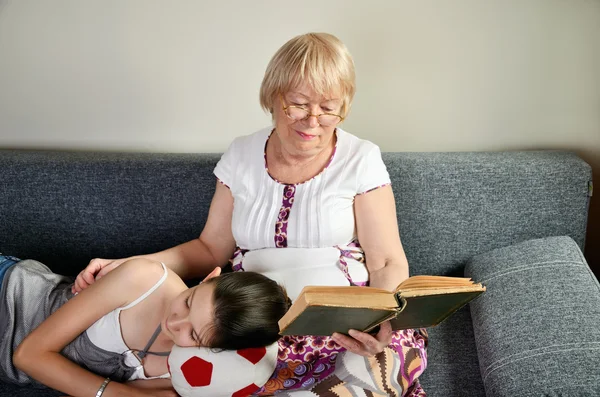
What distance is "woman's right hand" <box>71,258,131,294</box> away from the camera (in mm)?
1698

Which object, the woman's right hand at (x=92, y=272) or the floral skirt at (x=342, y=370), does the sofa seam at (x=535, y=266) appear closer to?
the floral skirt at (x=342, y=370)

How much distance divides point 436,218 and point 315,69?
676mm

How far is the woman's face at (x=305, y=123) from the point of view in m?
1.58

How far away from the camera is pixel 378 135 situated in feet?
7.12

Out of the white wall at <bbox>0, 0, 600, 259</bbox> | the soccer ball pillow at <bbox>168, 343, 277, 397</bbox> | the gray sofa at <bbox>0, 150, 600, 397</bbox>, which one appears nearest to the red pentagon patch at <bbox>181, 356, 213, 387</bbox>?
the soccer ball pillow at <bbox>168, 343, 277, 397</bbox>

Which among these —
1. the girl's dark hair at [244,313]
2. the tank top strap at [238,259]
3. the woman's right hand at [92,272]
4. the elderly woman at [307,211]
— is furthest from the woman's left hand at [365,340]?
the woman's right hand at [92,272]

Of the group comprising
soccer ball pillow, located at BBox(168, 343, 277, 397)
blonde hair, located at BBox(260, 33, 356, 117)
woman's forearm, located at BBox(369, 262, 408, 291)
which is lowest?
soccer ball pillow, located at BBox(168, 343, 277, 397)

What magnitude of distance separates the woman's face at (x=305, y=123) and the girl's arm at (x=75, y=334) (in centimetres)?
49

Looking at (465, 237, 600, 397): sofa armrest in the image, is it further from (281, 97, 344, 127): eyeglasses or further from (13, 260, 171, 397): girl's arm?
(13, 260, 171, 397): girl's arm

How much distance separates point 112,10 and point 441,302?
57.0 inches

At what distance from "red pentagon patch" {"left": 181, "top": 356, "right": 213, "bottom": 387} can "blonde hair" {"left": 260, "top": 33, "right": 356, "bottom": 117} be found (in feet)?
2.21

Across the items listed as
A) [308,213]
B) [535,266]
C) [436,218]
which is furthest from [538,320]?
[308,213]

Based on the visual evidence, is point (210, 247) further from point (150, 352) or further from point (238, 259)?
point (150, 352)

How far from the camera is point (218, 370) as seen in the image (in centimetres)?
143
